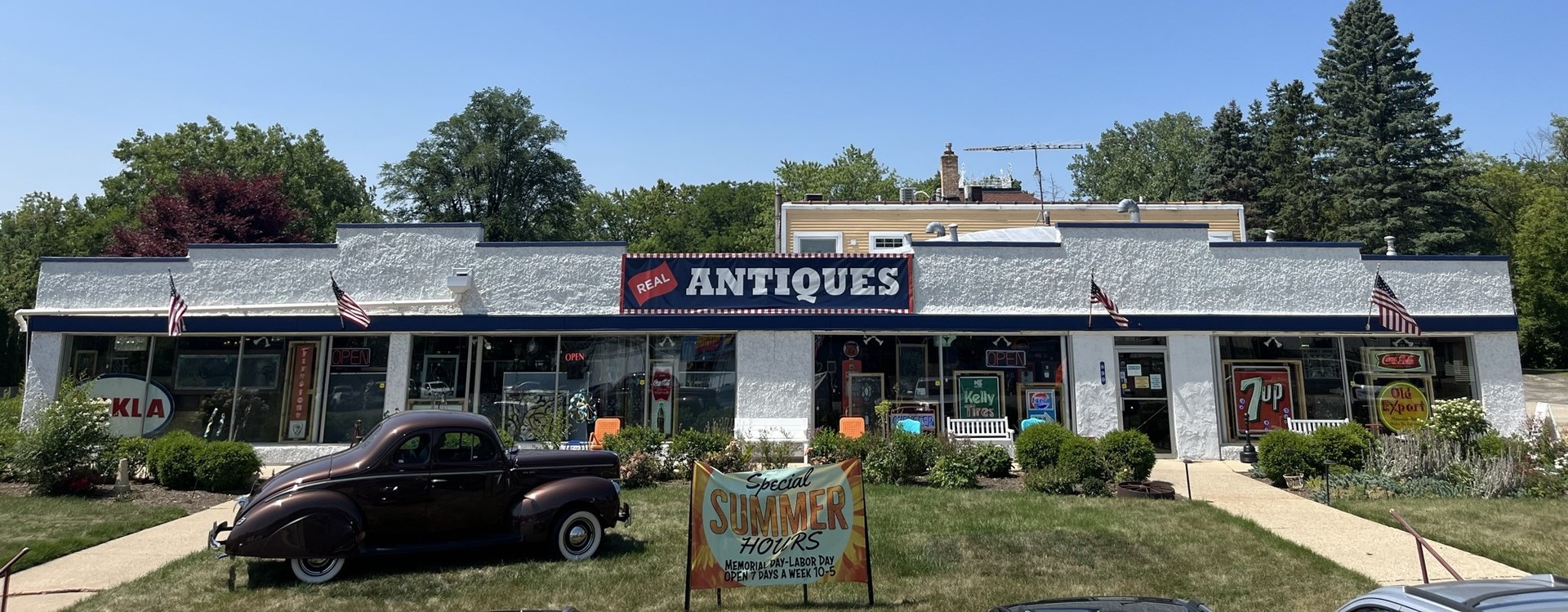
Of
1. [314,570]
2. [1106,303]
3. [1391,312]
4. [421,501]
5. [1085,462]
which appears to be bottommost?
[314,570]

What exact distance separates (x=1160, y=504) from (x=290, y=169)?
5298 centimetres

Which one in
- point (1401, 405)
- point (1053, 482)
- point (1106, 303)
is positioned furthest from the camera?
point (1401, 405)

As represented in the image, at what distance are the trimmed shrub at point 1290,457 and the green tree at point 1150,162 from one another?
1902 inches

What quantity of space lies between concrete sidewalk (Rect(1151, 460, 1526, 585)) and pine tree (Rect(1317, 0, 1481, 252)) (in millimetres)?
37656

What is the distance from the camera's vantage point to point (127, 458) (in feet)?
49.4

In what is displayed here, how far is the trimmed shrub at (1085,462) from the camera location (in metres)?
13.8

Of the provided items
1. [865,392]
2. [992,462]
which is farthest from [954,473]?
[865,392]

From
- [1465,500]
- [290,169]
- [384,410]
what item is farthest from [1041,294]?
[290,169]

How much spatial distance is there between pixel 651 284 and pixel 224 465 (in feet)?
26.6

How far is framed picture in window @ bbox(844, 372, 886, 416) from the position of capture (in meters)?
18.3

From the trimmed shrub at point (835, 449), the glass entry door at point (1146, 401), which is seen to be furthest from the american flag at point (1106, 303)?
the trimmed shrub at point (835, 449)

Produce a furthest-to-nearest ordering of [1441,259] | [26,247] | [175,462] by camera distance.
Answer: [26,247] < [1441,259] < [175,462]

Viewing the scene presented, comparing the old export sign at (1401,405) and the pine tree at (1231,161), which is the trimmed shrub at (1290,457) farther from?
the pine tree at (1231,161)

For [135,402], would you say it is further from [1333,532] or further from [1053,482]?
[1333,532]
